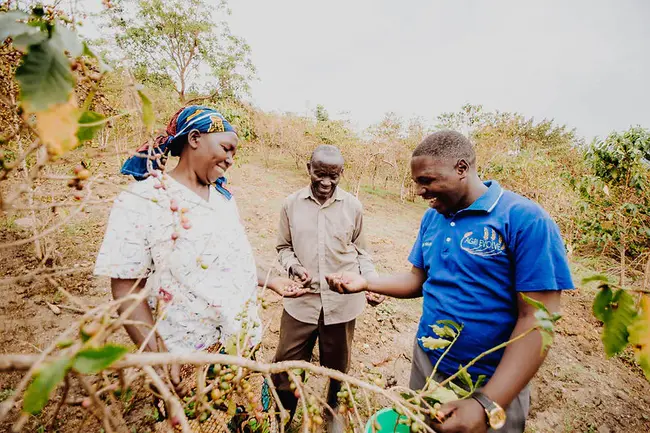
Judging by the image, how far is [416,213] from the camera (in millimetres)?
14617

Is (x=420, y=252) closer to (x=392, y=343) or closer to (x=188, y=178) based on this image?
(x=188, y=178)

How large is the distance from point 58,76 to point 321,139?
18.2 meters

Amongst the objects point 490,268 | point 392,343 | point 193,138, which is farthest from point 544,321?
point 392,343

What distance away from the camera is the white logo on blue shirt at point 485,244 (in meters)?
1.64

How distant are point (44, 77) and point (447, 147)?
177 centimetres

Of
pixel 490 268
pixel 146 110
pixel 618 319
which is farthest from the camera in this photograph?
pixel 490 268

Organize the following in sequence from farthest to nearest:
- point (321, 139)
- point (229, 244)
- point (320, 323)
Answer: point (321, 139) < point (320, 323) < point (229, 244)

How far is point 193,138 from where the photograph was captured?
1831 millimetres

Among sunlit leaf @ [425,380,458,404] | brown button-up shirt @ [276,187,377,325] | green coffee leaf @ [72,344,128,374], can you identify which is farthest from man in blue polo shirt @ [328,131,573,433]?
green coffee leaf @ [72,344,128,374]

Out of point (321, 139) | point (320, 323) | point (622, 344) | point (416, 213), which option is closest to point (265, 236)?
point (320, 323)

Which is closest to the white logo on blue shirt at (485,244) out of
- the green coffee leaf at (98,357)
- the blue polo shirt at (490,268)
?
the blue polo shirt at (490,268)

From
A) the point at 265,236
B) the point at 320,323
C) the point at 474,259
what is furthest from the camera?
the point at 265,236

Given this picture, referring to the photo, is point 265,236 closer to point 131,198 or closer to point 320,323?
point 320,323

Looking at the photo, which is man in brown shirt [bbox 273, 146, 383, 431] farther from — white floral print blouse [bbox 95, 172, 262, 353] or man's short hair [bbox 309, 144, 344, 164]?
white floral print blouse [bbox 95, 172, 262, 353]
